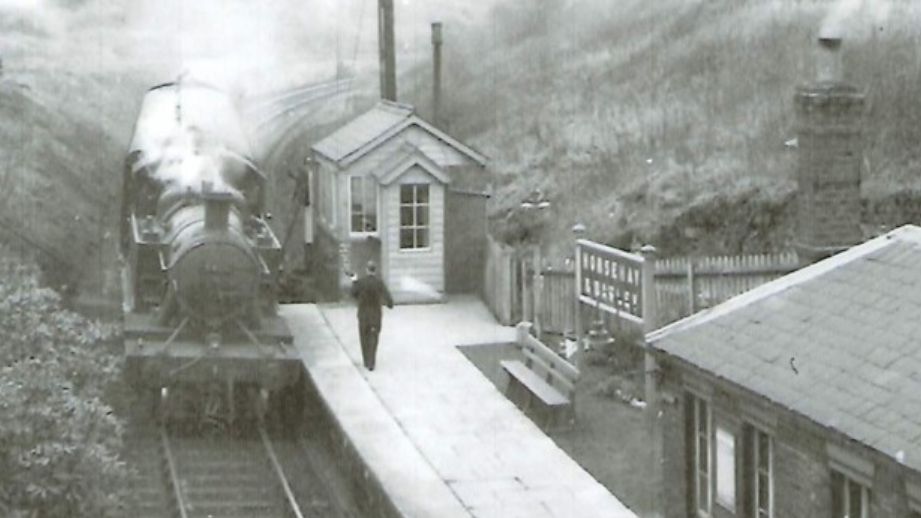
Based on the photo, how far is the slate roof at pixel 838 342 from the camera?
12.5m

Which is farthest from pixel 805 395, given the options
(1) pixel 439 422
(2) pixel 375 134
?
(2) pixel 375 134

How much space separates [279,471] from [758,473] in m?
7.53

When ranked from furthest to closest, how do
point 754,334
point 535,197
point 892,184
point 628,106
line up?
point 628,106, point 535,197, point 892,184, point 754,334

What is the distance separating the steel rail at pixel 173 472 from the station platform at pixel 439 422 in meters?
2.04

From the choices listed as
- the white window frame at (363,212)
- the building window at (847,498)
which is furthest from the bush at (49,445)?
the white window frame at (363,212)

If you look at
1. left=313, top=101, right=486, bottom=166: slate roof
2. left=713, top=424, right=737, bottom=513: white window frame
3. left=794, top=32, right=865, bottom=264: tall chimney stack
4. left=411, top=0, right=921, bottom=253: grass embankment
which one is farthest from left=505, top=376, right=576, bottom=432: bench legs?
left=411, top=0, right=921, bottom=253: grass embankment

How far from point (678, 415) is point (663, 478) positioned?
91cm

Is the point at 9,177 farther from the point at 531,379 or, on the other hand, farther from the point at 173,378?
the point at 531,379

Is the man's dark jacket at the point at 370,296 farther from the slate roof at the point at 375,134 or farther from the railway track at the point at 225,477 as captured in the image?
the slate roof at the point at 375,134

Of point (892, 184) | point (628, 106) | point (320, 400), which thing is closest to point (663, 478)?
point (320, 400)

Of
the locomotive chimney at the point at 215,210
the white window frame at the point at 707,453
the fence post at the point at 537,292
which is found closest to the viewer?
the white window frame at the point at 707,453

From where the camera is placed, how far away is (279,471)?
20109mm

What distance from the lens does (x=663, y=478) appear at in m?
16.2

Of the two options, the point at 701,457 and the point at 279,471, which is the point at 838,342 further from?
the point at 279,471
